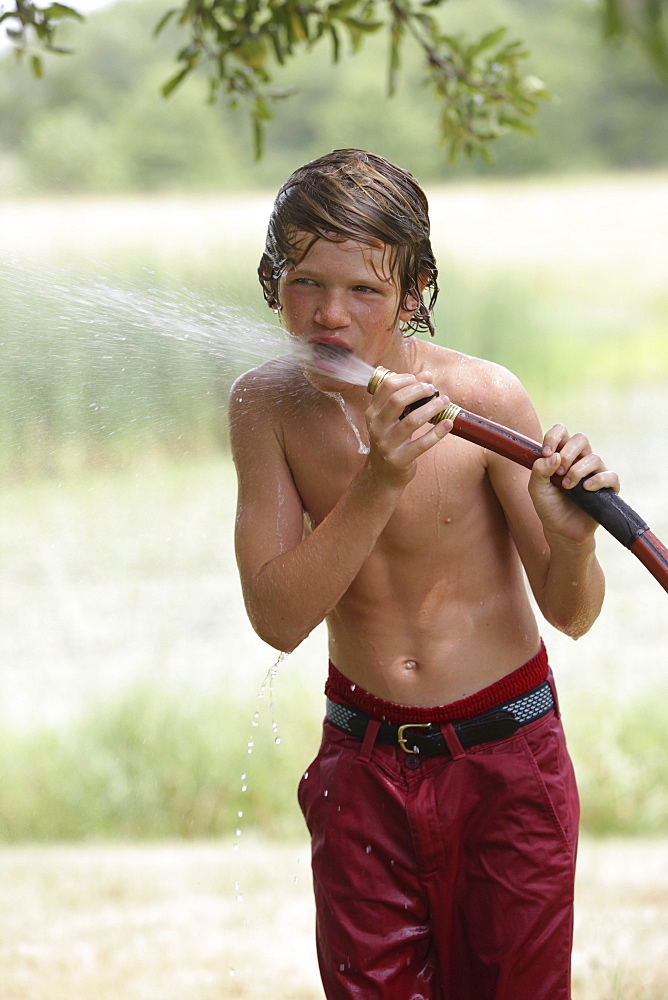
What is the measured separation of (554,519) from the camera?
1717 mm

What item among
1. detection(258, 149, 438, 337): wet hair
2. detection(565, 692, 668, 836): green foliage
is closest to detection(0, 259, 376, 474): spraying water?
detection(258, 149, 438, 337): wet hair

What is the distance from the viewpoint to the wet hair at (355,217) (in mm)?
1763

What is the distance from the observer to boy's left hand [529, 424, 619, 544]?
5.40ft

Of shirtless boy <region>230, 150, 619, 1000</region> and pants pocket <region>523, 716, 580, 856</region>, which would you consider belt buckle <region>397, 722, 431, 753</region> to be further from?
pants pocket <region>523, 716, 580, 856</region>

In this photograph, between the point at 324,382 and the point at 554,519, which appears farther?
the point at 324,382

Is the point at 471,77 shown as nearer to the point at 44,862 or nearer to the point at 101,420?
the point at 101,420

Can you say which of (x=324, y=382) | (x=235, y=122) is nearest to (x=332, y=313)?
(x=324, y=382)

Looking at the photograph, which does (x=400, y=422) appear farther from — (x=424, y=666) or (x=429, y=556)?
(x=424, y=666)

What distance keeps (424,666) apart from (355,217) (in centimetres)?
73

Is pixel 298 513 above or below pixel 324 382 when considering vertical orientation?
below

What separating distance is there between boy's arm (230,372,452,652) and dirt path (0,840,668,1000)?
170 cm

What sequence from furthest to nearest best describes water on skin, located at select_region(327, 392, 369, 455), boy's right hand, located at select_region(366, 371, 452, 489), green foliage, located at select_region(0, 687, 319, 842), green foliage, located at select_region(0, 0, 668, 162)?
green foliage, located at select_region(0, 687, 319, 842), green foliage, located at select_region(0, 0, 668, 162), water on skin, located at select_region(327, 392, 369, 455), boy's right hand, located at select_region(366, 371, 452, 489)

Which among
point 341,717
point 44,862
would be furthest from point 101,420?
point 341,717

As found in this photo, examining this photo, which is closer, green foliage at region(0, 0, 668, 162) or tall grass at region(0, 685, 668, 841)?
green foliage at region(0, 0, 668, 162)
